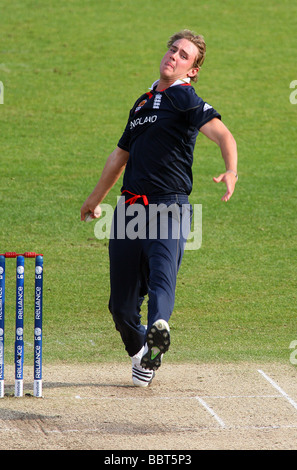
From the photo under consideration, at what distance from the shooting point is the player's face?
615 centimetres

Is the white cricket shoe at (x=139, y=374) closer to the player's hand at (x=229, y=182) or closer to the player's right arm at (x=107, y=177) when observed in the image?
the player's right arm at (x=107, y=177)

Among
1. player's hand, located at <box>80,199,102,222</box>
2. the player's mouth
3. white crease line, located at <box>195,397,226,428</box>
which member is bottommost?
white crease line, located at <box>195,397,226,428</box>

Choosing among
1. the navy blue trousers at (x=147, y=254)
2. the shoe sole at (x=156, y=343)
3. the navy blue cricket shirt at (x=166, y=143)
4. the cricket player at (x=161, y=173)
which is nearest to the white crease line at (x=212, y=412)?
the cricket player at (x=161, y=173)

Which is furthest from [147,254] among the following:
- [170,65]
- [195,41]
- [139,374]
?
[195,41]

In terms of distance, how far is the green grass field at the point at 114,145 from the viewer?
8.79 m

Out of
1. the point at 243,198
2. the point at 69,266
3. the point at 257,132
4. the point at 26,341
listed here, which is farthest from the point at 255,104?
the point at 26,341

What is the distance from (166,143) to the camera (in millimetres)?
5996

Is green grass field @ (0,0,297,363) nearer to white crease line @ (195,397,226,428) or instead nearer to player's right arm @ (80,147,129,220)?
white crease line @ (195,397,226,428)

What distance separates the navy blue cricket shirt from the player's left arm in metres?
0.16

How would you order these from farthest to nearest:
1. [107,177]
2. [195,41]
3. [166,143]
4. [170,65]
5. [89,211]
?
[89,211] → [107,177] → [195,41] → [170,65] → [166,143]

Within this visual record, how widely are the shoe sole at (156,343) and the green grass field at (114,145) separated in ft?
7.35

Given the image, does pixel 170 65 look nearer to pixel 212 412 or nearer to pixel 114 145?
pixel 212 412

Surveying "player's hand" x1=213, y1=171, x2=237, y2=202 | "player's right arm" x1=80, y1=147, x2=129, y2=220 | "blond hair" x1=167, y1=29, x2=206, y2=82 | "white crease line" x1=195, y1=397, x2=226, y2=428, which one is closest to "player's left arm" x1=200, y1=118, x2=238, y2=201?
"player's hand" x1=213, y1=171, x2=237, y2=202

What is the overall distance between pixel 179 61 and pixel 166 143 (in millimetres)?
665
